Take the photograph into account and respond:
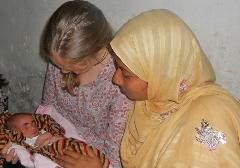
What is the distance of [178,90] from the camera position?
154 cm

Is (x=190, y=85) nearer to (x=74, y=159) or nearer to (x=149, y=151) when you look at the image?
(x=149, y=151)

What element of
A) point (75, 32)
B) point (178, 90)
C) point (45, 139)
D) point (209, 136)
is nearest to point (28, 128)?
point (45, 139)

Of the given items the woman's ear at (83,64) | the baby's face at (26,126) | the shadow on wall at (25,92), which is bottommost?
the shadow on wall at (25,92)

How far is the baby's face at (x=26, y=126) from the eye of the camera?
6.85 ft

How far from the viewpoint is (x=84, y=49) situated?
1.74m

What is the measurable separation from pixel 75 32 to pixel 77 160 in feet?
2.04

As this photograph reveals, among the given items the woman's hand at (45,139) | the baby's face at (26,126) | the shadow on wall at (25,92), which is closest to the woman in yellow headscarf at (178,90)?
the woman's hand at (45,139)

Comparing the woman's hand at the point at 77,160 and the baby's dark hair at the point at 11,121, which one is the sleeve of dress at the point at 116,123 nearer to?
the woman's hand at the point at 77,160

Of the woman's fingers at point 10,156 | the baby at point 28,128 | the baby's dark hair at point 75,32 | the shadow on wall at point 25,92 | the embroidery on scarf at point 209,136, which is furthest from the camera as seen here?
the shadow on wall at point 25,92

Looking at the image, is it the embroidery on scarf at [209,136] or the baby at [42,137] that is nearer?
the embroidery on scarf at [209,136]

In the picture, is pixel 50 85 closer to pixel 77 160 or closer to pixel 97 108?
pixel 97 108

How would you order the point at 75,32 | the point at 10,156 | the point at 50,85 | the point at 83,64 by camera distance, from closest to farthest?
the point at 75,32 < the point at 83,64 < the point at 10,156 < the point at 50,85

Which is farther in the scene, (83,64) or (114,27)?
(114,27)

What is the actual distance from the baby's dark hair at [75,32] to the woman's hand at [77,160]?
19.0 inches
